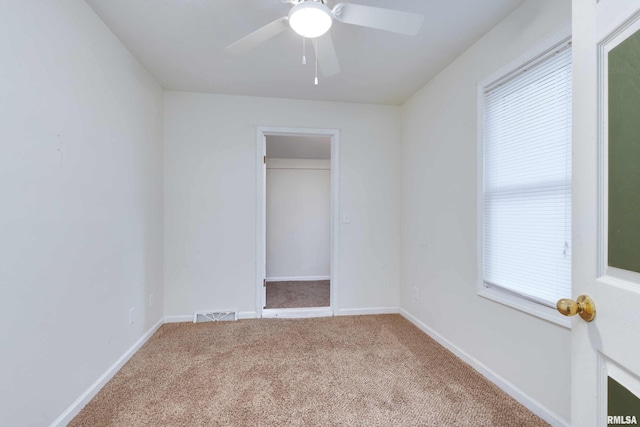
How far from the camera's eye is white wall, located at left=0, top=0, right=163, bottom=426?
120 cm

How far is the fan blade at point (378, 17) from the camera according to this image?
4.34ft

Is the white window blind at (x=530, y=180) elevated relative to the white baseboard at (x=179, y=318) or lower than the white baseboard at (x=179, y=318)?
elevated

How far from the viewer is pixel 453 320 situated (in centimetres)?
229

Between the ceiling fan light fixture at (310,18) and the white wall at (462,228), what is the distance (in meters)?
1.20

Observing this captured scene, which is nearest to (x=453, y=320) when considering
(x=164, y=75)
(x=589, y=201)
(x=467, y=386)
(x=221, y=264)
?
(x=467, y=386)

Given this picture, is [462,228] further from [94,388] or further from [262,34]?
[94,388]

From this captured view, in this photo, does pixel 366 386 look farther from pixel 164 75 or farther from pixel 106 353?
pixel 164 75

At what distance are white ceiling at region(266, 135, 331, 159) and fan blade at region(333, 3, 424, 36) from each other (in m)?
Answer: 2.17

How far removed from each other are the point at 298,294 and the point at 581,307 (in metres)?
3.69

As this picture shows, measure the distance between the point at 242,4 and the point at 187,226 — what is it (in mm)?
2078

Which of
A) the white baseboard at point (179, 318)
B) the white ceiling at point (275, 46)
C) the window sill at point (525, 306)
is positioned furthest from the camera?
the white baseboard at point (179, 318)

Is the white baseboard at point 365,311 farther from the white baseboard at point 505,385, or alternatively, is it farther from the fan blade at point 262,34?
the fan blade at point 262,34

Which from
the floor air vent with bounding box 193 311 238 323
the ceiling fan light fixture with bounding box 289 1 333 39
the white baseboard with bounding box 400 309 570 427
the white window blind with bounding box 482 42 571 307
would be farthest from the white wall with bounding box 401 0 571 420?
the floor air vent with bounding box 193 311 238 323

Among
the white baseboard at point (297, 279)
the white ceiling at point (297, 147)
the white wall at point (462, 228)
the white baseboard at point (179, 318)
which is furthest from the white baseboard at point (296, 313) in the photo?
the white ceiling at point (297, 147)
